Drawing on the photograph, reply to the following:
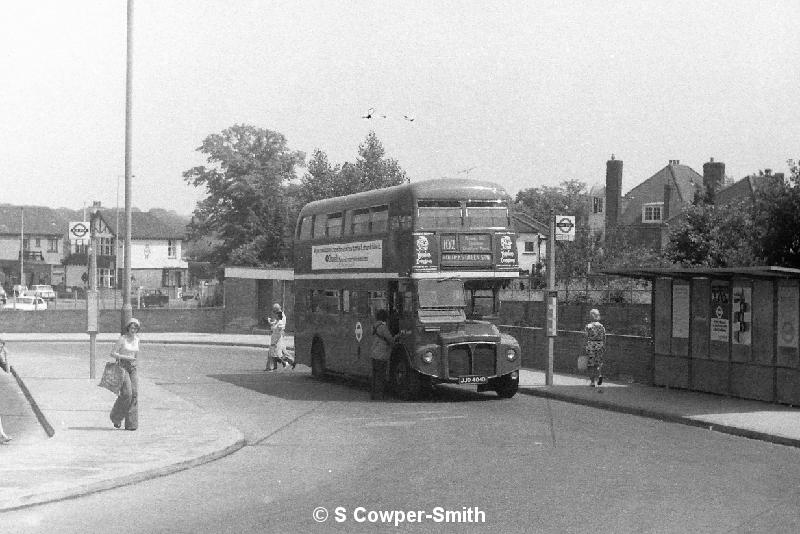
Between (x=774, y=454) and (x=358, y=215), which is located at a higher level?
(x=358, y=215)

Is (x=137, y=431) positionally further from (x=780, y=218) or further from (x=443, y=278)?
(x=780, y=218)

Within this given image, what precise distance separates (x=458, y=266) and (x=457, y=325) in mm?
1109

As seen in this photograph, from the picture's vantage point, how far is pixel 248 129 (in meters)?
78.4

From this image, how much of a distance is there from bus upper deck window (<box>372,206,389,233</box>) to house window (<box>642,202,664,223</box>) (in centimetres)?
6924

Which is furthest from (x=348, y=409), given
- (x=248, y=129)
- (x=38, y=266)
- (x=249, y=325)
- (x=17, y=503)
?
(x=38, y=266)

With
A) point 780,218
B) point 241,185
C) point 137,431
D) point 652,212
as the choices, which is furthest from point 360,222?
point 652,212

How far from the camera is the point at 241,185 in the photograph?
250 ft

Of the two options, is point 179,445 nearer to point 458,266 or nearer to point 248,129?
point 458,266

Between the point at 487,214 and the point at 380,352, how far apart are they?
3.33 m

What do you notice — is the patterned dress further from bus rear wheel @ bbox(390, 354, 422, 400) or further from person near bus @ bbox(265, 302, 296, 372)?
person near bus @ bbox(265, 302, 296, 372)

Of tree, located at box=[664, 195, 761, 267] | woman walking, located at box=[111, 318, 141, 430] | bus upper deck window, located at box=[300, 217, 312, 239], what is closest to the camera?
woman walking, located at box=[111, 318, 141, 430]

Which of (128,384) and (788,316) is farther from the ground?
(788,316)

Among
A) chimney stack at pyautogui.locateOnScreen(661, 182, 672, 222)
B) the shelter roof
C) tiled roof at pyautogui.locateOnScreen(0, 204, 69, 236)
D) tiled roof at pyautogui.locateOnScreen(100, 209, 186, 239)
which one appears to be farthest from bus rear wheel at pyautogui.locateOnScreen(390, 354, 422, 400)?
tiled roof at pyautogui.locateOnScreen(0, 204, 69, 236)

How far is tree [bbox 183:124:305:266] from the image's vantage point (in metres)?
A: 75.6
